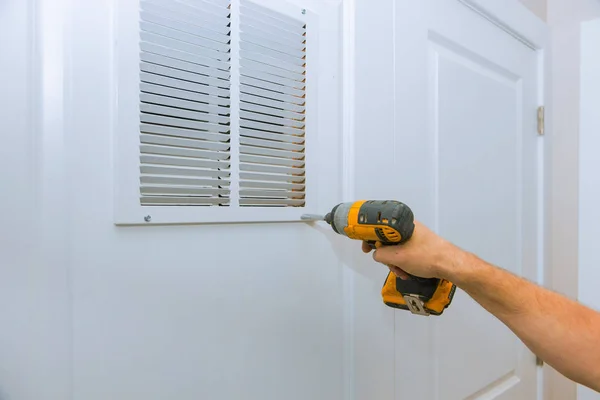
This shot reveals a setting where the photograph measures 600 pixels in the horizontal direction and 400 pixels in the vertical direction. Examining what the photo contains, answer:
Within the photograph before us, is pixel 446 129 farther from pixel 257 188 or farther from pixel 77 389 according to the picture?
pixel 77 389

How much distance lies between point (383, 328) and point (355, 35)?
0.60m

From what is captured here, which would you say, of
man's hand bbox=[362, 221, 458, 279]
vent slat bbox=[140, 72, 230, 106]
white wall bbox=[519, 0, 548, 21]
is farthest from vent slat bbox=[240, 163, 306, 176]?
white wall bbox=[519, 0, 548, 21]

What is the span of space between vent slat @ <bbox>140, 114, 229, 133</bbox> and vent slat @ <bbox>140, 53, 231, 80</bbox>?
2.6 inches

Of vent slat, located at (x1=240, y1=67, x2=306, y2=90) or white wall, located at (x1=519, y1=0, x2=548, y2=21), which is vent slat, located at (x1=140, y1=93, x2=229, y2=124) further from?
white wall, located at (x1=519, y1=0, x2=548, y2=21)

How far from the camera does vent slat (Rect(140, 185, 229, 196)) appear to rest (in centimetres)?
55

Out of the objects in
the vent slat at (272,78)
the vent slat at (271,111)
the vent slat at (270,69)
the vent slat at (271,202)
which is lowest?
the vent slat at (271,202)

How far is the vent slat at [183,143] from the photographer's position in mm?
551

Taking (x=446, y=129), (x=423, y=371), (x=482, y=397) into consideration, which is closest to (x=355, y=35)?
(x=446, y=129)

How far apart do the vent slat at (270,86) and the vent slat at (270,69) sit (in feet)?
0.06

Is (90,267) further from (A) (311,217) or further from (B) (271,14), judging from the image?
(B) (271,14)

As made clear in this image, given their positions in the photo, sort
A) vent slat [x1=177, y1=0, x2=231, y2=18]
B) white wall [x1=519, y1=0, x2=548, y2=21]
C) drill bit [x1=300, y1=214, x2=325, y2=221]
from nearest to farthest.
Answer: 1. vent slat [x1=177, y1=0, x2=231, y2=18]
2. drill bit [x1=300, y1=214, x2=325, y2=221]
3. white wall [x1=519, y1=0, x2=548, y2=21]

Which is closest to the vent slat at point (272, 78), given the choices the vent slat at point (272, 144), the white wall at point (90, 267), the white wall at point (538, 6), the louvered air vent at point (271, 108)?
the louvered air vent at point (271, 108)

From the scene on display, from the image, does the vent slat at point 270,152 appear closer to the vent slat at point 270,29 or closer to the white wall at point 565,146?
the vent slat at point 270,29

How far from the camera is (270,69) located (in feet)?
2.19
